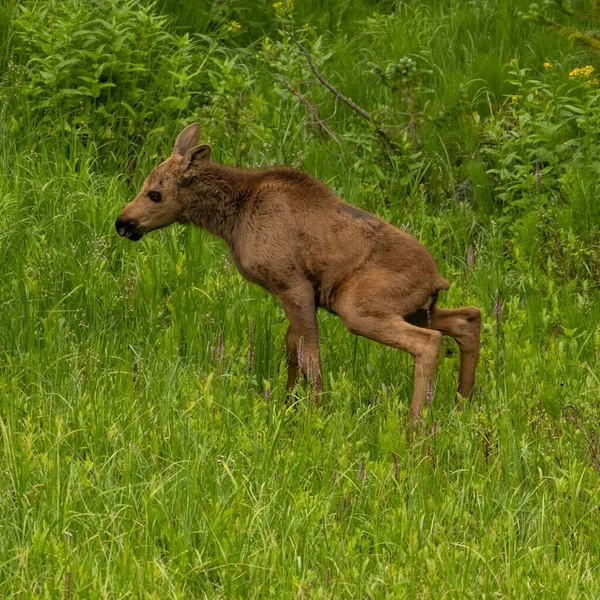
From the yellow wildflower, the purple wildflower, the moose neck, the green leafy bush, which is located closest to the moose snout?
the moose neck

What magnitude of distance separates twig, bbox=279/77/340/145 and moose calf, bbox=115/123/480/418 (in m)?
2.46

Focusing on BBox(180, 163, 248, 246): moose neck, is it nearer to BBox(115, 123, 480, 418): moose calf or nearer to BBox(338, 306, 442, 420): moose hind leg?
BBox(115, 123, 480, 418): moose calf

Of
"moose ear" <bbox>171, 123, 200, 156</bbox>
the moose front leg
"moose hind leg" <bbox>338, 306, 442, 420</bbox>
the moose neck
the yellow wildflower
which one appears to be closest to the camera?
"moose hind leg" <bbox>338, 306, 442, 420</bbox>

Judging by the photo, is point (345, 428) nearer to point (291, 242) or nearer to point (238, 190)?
point (291, 242)

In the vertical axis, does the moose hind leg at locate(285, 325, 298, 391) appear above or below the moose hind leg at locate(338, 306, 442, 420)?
below

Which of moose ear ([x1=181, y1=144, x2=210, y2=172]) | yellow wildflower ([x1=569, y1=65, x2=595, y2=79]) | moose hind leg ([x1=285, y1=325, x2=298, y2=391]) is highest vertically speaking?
yellow wildflower ([x1=569, y1=65, x2=595, y2=79])

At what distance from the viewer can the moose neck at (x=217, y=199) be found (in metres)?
7.82

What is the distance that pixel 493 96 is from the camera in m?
10.9

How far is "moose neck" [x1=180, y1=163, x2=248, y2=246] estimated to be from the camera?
782 centimetres

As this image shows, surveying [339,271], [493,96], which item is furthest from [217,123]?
[339,271]

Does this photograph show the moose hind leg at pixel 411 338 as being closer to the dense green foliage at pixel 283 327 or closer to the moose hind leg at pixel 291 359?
the dense green foliage at pixel 283 327

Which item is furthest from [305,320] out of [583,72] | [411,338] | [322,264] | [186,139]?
[583,72]

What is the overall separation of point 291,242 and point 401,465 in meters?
1.82

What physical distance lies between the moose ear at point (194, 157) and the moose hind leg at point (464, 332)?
66.8 inches
